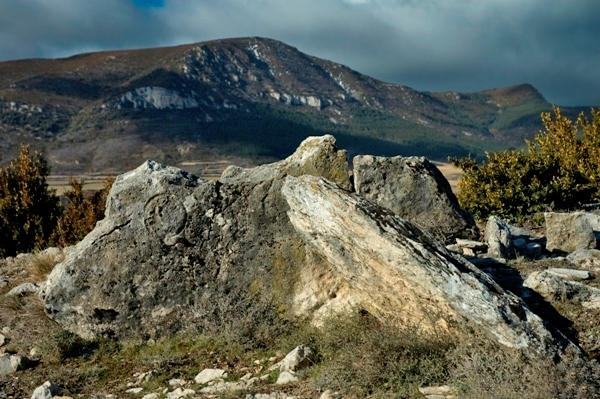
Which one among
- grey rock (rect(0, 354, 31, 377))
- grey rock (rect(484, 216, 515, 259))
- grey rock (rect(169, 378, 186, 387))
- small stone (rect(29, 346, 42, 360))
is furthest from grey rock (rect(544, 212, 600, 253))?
grey rock (rect(0, 354, 31, 377))

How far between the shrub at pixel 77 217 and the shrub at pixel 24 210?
91 cm

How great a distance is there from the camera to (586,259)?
12.1 meters

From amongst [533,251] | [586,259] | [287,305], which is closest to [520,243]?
[533,251]

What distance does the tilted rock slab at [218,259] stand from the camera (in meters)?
9.41

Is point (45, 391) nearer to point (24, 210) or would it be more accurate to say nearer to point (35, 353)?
point (35, 353)

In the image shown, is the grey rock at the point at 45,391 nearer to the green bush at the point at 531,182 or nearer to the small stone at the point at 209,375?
the small stone at the point at 209,375

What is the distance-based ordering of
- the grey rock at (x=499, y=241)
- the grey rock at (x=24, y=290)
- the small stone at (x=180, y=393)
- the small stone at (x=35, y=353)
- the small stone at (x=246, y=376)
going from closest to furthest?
1. the small stone at (x=180, y=393)
2. the small stone at (x=246, y=376)
3. the small stone at (x=35, y=353)
4. the grey rock at (x=24, y=290)
5. the grey rock at (x=499, y=241)

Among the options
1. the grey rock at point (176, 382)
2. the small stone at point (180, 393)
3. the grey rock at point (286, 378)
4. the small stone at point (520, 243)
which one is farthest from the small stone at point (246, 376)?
the small stone at point (520, 243)

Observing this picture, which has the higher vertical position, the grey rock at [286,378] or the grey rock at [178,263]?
the grey rock at [178,263]

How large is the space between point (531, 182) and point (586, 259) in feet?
34.6

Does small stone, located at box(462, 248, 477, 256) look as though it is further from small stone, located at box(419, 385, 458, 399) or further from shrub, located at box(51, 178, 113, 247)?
shrub, located at box(51, 178, 113, 247)

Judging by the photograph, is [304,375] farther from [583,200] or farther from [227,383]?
[583,200]

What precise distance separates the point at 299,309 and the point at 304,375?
1964mm

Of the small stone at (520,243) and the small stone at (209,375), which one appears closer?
the small stone at (209,375)
